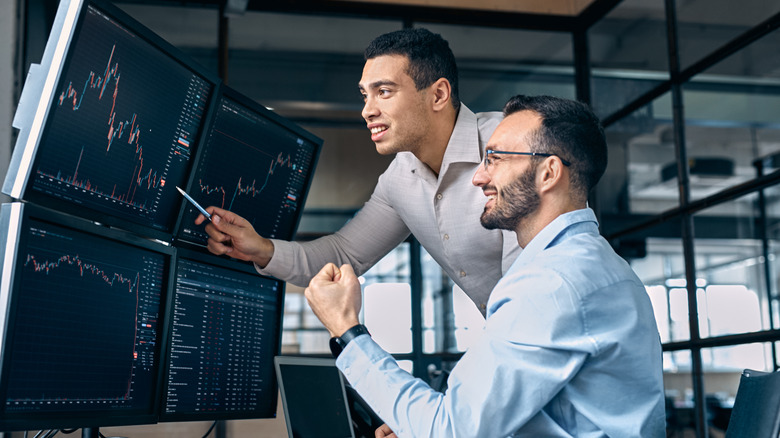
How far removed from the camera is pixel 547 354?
114 centimetres

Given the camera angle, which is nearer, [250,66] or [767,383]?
[767,383]

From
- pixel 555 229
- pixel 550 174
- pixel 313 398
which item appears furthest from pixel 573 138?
pixel 313 398

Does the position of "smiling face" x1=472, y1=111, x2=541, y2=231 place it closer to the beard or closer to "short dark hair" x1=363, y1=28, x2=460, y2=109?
the beard

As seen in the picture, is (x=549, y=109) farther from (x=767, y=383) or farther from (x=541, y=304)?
(x=767, y=383)

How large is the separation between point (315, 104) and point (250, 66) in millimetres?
408

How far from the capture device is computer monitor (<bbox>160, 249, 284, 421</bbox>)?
1588mm

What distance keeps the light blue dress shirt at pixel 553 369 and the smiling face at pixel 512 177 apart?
16cm

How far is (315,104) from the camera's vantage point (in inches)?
170

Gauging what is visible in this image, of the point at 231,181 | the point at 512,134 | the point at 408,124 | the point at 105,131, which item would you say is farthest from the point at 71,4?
the point at 408,124

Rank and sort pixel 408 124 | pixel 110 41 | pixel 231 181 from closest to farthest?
1. pixel 110 41
2. pixel 231 181
3. pixel 408 124

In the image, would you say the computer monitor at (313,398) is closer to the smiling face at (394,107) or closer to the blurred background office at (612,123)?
the smiling face at (394,107)

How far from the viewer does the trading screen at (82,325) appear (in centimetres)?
118

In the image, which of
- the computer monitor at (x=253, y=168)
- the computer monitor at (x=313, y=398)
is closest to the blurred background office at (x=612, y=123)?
the computer monitor at (x=313, y=398)

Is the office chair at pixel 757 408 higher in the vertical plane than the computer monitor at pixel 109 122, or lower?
lower
